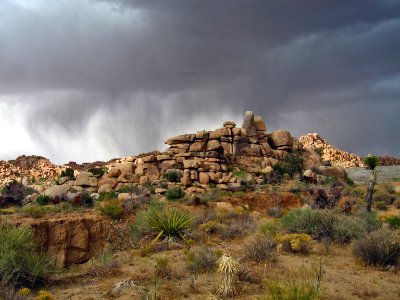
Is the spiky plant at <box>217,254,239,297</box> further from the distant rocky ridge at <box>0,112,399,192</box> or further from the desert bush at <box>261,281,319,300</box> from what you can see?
the distant rocky ridge at <box>0,112,399,192</box>

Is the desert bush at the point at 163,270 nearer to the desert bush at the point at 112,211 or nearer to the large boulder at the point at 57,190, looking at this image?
the desert bush at the point at 112,211

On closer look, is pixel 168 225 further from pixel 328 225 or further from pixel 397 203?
pixel 397 203

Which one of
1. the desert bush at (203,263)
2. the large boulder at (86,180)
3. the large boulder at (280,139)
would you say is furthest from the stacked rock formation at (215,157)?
the desert bush at (203,263)

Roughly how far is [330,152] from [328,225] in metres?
78.7

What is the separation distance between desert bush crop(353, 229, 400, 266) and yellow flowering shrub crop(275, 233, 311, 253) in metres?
1.98

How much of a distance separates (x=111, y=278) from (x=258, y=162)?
33300 millimetres

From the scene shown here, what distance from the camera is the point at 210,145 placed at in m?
45.2

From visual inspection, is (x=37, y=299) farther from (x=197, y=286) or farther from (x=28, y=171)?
(x=28, y=171)

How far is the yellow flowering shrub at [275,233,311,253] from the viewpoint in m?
14.6

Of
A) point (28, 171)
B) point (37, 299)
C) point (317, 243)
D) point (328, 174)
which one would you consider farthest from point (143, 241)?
point (28, 171)

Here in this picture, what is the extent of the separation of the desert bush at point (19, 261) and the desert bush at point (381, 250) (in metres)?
9.44

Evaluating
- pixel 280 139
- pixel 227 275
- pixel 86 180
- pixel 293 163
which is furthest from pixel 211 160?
pixel 227 275

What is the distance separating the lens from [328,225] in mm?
16938

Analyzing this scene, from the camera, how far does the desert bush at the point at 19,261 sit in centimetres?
1132
